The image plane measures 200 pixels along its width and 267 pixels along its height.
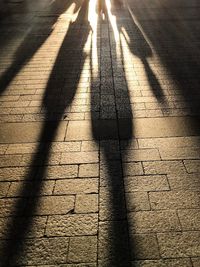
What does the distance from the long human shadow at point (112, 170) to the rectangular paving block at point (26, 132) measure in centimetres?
58

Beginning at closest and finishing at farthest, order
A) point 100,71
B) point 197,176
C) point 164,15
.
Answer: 1. point 197,176
2. point 100,71
3. point 164,15

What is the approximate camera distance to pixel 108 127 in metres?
4.74

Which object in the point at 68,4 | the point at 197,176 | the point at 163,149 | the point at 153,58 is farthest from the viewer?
the point at 68,4

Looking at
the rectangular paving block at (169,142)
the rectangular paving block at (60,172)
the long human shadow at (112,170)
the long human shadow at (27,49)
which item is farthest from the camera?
the long human shadow at (27,49)

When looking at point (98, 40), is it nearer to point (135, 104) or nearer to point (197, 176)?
point (135, 104)

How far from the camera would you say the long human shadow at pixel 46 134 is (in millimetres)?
2884

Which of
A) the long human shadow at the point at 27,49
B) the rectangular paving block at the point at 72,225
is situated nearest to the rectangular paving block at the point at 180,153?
the rectangular paving block at the point at 72,225

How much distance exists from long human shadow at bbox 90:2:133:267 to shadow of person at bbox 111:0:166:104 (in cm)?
70

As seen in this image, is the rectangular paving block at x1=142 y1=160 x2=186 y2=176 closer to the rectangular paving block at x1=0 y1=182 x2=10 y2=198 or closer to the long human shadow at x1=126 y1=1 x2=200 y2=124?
the long human shadow at x1=126 y1=1 x2=200 y2=124

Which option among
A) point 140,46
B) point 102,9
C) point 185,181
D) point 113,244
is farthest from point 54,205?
point 102,9

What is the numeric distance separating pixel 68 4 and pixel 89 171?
14388 mm

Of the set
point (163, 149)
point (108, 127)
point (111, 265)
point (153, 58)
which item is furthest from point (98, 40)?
point (111, 265)

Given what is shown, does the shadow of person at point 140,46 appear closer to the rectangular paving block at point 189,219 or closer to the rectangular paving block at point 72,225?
the rectangular paving block at point 189,219

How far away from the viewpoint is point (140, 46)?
8.84 m
